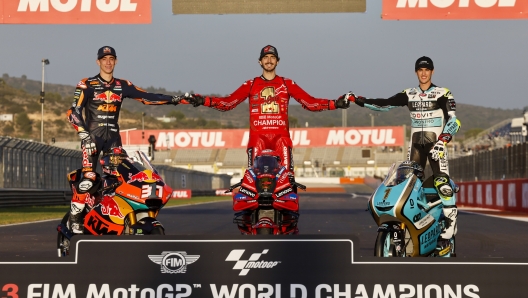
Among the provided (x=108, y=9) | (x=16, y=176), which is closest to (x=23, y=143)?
(x=16, y=176)

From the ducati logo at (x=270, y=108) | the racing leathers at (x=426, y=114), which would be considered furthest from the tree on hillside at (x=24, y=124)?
the racing leathers at (x=426, y=114)

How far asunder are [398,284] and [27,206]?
25.1 meters

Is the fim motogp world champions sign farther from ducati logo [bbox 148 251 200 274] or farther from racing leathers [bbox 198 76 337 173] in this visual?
racing leathers [bbox 198 76 337 173]

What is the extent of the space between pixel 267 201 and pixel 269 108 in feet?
6.12

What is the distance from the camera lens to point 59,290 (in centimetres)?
511

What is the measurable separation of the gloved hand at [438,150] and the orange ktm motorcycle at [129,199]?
9.22 ft

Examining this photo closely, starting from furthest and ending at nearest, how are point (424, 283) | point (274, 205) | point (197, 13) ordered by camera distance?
point (197, 13)
point (274, 205)
point (424, 283)

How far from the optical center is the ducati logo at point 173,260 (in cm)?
509

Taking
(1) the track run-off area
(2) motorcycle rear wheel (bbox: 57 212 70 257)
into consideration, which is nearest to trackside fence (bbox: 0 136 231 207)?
(1) the track run-off area

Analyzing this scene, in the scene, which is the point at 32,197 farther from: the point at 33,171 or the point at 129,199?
the point at 129,199

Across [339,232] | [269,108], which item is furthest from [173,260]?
[339,232]

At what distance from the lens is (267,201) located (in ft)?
30.1

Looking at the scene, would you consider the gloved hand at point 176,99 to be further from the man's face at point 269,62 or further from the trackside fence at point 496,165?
the trackside fence at point 496,165

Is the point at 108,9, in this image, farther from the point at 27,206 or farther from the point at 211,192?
the point at 211,192
